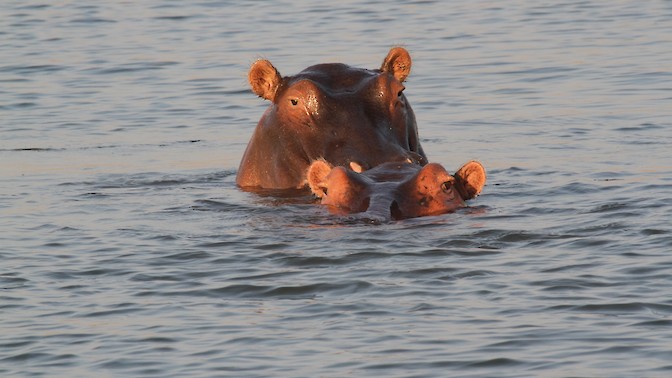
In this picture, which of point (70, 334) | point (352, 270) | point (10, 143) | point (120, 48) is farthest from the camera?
point (120, 48)

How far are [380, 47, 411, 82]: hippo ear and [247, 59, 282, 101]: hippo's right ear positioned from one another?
3.18 ft

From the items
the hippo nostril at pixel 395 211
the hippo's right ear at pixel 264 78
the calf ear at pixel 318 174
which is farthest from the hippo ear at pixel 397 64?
the hippo nostril at pixel 395 211

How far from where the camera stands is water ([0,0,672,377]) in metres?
8.48

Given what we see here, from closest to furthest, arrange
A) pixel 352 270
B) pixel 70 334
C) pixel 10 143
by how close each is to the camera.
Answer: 1. pixel 70 334
2. pixel 352 270
3. pixel 10 143

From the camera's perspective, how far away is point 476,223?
11.5m

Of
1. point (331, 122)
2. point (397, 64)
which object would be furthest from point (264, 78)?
point (397, 64)

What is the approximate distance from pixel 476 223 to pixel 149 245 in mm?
2437

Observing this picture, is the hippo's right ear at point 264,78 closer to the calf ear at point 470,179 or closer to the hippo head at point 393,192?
the hippo head at point 393,192

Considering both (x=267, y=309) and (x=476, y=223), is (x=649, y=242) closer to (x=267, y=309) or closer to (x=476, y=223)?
(x=476, y=223)

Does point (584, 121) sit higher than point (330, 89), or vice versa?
point (330, 89)

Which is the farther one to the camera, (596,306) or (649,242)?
(649,242)

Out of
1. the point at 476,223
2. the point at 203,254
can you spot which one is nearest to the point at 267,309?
the point at 203,254

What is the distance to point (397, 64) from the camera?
13.7m

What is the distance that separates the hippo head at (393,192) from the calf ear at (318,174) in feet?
0.24
